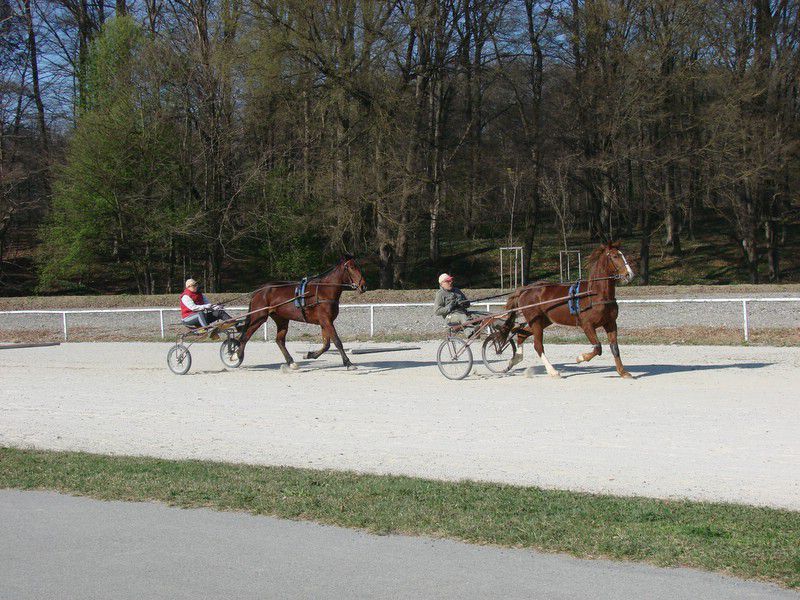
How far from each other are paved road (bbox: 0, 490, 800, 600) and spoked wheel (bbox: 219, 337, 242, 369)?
11521 mm

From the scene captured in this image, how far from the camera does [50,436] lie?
1136cm

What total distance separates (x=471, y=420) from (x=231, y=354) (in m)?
8.39

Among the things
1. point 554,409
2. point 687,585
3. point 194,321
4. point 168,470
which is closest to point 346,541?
point 687,585

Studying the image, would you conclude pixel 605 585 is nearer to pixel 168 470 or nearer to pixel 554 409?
pixel 168 470

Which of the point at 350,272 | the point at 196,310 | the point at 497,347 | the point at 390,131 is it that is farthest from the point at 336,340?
the point at 390,131

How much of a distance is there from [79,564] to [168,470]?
2.75 m

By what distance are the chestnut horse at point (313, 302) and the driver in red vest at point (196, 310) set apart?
2.33ft

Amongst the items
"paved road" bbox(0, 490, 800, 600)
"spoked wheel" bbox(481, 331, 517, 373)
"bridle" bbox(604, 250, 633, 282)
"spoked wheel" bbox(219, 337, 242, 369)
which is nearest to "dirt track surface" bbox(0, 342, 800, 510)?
"spoked wheel" bbox(219, 337, 242, 369)

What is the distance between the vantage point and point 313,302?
17578mm

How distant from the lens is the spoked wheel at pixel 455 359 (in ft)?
52.0

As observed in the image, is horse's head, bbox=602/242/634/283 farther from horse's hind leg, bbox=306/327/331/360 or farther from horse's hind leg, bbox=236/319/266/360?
horse's hind leg, bbox=236/319/266/360

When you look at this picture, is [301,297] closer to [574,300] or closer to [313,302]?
[313,302]

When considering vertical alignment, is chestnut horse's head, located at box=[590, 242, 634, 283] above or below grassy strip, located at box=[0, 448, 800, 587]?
above

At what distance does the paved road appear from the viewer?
535 centimetres
